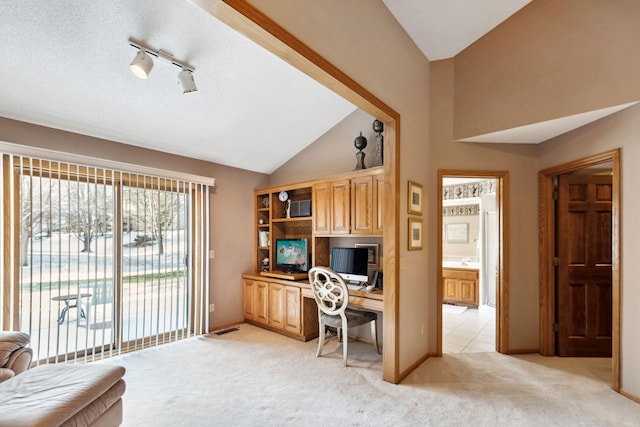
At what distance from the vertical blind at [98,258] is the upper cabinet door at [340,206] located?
1766 millimetres

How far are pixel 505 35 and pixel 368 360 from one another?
3.61 meters

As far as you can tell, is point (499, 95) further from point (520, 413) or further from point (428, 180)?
point (520, 413)

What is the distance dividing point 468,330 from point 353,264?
2.15m

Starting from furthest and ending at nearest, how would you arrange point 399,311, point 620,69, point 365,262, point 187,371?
point 365,262
point 187,371
point 399,311
point 620,69

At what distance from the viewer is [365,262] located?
3.62 meters

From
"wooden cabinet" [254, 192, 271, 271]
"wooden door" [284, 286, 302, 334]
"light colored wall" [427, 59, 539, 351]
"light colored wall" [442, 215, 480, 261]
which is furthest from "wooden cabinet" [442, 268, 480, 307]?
"wooden cabinet" [254, 192, 271, 271]

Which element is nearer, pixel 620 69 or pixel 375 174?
pixel 620 69

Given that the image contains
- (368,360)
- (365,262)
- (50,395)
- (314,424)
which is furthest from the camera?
(365,262)

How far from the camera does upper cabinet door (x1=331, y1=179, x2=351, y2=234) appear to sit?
3.65 meters

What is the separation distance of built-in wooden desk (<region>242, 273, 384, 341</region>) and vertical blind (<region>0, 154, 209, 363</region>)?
2.21 ft

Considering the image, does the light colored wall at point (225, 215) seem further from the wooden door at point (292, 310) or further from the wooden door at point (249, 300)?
the wooden door at point (292, 310)

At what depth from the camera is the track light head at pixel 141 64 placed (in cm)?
220

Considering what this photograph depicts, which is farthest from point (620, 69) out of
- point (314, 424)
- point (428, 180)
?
point (314, 424)

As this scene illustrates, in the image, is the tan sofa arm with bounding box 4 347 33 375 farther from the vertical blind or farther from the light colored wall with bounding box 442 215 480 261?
the light colored wall with bounding box 442 215 480 261
